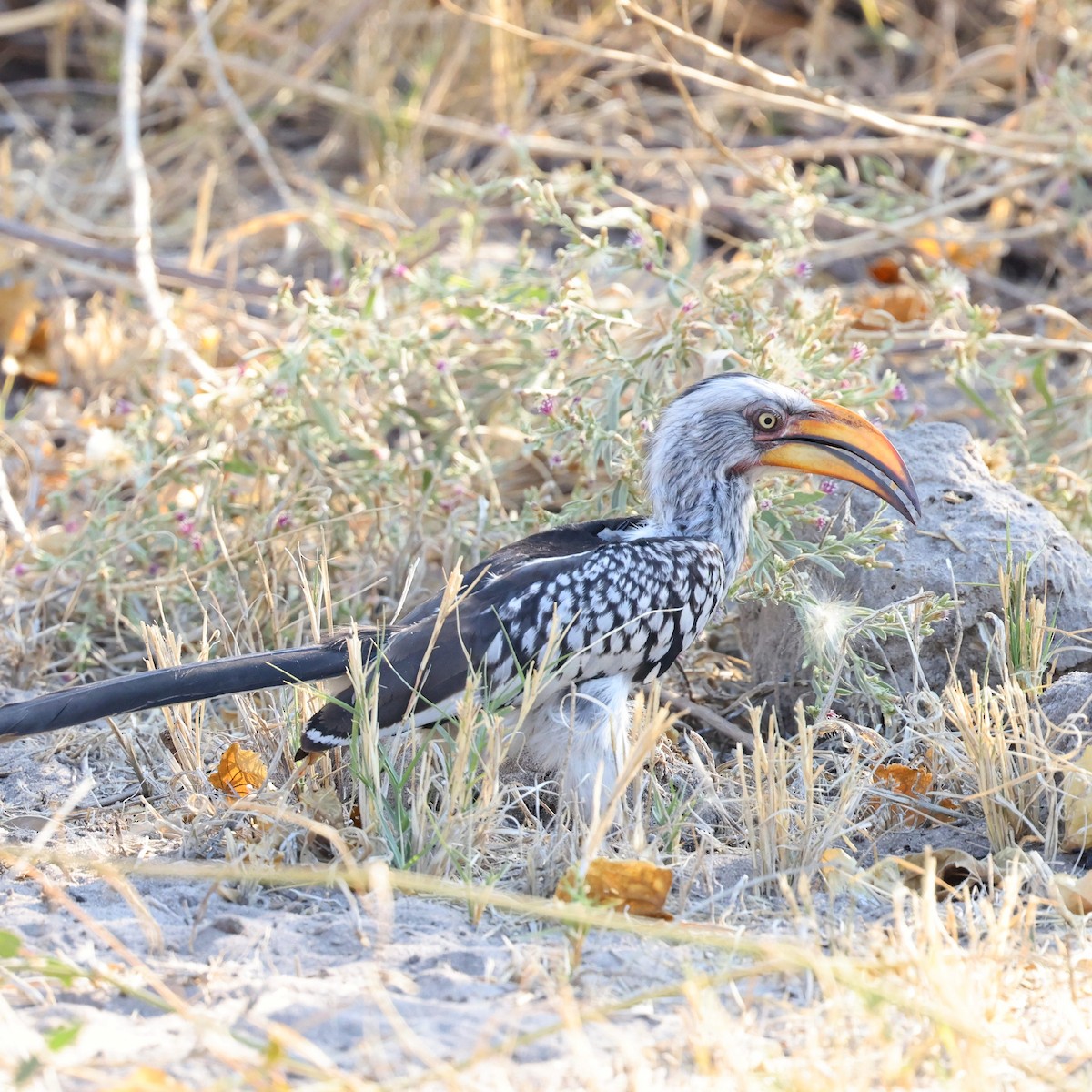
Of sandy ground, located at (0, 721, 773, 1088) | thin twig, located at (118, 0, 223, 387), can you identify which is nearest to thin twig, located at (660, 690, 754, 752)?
sandy ground, located at (0, 721, 773, 1088)

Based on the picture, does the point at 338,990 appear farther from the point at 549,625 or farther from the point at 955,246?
the point at 955,246

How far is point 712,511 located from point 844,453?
0.31 meters

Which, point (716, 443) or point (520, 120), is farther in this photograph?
point (520, 120)

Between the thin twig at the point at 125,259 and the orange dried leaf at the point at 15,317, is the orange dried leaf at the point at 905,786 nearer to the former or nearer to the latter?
the thin twig at the point at 125,259

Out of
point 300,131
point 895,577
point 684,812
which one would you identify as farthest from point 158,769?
point 300,131

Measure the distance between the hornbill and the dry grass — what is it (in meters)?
0.11

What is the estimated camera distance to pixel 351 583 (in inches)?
147

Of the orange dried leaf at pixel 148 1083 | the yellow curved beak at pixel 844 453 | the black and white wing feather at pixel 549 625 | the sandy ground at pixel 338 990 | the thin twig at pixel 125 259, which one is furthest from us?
the thin twig at pixel 125 259

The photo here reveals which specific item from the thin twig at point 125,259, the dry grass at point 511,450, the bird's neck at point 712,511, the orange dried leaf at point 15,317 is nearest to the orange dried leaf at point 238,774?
the dry grass at point 511,450

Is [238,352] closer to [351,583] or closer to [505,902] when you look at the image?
[351,583]

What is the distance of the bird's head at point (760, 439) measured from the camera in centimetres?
304

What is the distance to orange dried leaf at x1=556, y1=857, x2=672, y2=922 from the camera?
7.40 ft

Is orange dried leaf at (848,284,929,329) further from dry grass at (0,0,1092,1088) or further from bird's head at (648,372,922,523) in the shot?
bird's head at (648,372,922,523)

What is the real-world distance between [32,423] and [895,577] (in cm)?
276
